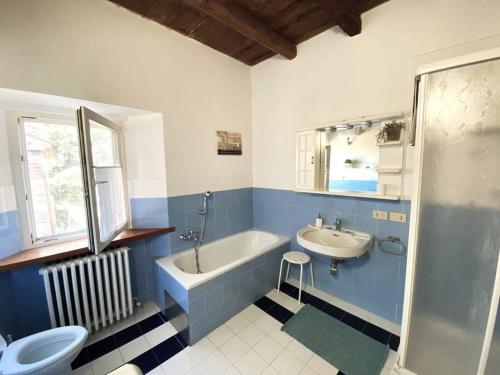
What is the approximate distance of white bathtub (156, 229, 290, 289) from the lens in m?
1.81

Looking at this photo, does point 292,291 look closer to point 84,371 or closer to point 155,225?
point 155,225

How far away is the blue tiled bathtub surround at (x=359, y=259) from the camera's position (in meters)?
1.82

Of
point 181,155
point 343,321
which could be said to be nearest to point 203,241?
point 181,155

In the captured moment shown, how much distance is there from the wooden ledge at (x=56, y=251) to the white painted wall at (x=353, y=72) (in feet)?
5.46

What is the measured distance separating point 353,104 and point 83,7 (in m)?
2.35

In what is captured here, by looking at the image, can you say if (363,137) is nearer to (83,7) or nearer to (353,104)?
(353,104)

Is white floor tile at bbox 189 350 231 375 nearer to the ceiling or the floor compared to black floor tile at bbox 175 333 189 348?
nearer to the floor

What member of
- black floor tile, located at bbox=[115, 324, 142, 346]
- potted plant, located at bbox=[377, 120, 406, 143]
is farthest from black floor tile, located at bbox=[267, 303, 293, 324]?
potted plant, located at bbox=[377, 120, 406, 143]

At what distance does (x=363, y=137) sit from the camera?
76.4 inches

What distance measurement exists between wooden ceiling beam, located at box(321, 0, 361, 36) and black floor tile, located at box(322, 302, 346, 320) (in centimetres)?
267

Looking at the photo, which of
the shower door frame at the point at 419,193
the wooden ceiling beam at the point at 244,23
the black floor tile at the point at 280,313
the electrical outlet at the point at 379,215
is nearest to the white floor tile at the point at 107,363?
the black floor tile at the point at 280,313

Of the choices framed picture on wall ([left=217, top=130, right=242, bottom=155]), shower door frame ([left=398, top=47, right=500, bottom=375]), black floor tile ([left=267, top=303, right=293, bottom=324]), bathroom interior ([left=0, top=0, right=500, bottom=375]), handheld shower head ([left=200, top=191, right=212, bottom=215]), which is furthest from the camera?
framed picture on wall ([left=217, top=130, right=242, bottom=155])

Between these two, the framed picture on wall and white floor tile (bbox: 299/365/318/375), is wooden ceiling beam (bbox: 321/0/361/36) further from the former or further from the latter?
white floor tile (bbox: 299/365/318/375)

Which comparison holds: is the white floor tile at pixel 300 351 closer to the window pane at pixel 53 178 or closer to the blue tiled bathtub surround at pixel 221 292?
the blue tiled bathtub surround at pixel 221 292
